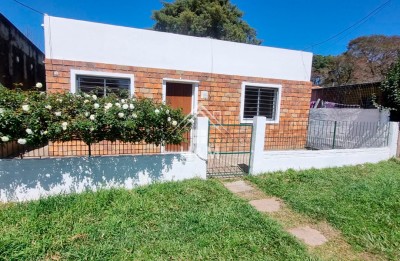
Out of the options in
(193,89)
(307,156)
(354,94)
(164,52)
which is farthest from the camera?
(354,94)

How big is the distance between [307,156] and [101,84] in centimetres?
560

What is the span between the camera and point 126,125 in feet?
11.8

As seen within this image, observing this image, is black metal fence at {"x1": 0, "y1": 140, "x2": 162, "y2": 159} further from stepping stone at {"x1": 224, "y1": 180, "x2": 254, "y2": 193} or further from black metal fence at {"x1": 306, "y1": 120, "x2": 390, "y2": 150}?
black metal fence at {"x1": 306, "y1": 120, "x2": 390, "y2": 150}

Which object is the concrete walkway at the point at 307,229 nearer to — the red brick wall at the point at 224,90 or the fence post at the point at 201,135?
the fence post at the point at 201,135

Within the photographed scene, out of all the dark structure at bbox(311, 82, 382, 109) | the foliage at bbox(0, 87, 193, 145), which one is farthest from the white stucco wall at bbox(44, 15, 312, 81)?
the dark structure at bbox(311, 82, 382, 109)

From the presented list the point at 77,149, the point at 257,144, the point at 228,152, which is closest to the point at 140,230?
the point at 257,144

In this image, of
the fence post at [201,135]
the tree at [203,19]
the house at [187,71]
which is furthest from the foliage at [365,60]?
the fence post at [201,135]

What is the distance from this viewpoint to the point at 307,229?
3.23 metres

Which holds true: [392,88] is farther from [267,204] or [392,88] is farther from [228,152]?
[267,204]

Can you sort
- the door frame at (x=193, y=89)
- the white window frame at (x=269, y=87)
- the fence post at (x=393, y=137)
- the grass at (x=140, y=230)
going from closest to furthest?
the grass at (x=140, y=230), the door frame at (x=193, y=89), the fence post at (x=393, y=137), the white window frame at (x=269, y=87)

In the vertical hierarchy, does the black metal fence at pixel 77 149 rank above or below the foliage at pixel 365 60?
below

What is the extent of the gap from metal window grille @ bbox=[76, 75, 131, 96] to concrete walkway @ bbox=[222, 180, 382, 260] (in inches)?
155

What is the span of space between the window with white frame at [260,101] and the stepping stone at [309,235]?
477 cm

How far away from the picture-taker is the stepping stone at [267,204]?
378cm
